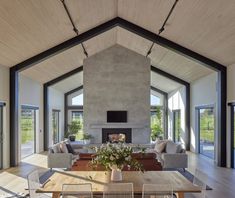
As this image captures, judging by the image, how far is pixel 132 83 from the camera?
13.8m

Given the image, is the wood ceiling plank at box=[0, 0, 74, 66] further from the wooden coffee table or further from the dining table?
the dining table

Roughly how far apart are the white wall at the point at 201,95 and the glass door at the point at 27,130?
6.73 meters

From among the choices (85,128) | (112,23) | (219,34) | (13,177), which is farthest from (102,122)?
(219,34)

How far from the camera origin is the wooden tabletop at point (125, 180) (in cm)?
372

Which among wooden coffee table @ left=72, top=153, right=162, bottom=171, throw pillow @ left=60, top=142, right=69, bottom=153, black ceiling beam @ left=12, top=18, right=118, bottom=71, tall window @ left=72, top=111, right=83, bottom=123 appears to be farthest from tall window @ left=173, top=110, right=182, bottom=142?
wooden coffee table @ left=72, top=153, right=162, bottom=171

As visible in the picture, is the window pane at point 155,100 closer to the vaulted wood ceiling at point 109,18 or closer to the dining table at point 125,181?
the vaulted wood ceiling at point 109,18

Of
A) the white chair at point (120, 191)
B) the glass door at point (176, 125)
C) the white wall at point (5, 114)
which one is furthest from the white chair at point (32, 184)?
the glass door at point (176, 125)

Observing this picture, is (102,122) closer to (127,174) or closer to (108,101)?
(108,101)

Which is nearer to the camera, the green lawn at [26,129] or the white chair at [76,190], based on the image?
the white chair at [76,190]

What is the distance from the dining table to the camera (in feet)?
12.1

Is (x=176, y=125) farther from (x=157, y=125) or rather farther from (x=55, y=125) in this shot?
(x=55, y=125)

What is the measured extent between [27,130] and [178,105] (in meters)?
7.49

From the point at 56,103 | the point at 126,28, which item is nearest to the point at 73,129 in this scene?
Answer: the point at 56,103

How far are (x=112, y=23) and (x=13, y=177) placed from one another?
5287mm
